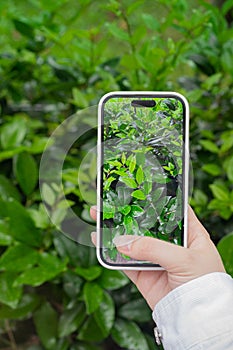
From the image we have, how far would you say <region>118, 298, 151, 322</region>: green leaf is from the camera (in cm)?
108

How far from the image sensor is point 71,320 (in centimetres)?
107

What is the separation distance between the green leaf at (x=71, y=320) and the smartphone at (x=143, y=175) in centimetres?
33

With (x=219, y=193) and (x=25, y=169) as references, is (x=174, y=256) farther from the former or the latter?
(x=25, y=169)

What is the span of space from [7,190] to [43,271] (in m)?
0.21

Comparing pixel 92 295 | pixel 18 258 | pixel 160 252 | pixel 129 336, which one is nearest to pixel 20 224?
pixel 18 258

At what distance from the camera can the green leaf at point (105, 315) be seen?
3.30 ft

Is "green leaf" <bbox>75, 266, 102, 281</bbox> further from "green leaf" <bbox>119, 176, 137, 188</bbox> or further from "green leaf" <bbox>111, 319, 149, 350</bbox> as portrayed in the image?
"green leaf" <bbox>119, 176, 137, 188</bbox>

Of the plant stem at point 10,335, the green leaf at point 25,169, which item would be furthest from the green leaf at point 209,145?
the plant stem at point 10,335

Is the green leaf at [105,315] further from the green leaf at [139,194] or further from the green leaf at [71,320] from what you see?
the green leaf at [139,194]

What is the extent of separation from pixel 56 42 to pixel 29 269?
1.70 ft

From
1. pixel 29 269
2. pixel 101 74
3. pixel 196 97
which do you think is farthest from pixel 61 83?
pixel 29 269

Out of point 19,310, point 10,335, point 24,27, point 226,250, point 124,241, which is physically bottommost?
point 10,335

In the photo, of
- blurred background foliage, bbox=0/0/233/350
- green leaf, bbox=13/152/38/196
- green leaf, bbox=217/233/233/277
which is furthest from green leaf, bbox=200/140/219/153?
green leaf, bbox=13/152/38/196

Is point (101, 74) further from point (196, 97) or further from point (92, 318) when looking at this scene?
point (92, 318)
